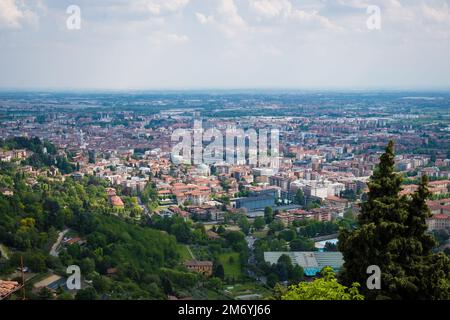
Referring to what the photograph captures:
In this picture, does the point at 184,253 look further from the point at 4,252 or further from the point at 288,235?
the point at 4,252

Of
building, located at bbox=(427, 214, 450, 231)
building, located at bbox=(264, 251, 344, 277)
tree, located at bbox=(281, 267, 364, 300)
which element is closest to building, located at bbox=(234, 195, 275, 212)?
building, located at bbox=(264, 251, 344, 277)

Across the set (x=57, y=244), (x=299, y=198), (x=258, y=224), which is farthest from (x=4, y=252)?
(x=299, y=198)

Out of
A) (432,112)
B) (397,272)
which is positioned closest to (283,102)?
(432,112)

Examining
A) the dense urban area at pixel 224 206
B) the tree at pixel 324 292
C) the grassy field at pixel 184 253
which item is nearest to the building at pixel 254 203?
the dense urban area at pixel 224 206

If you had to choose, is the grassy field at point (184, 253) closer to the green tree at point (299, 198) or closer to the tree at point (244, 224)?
the tree at point (244, 224)
